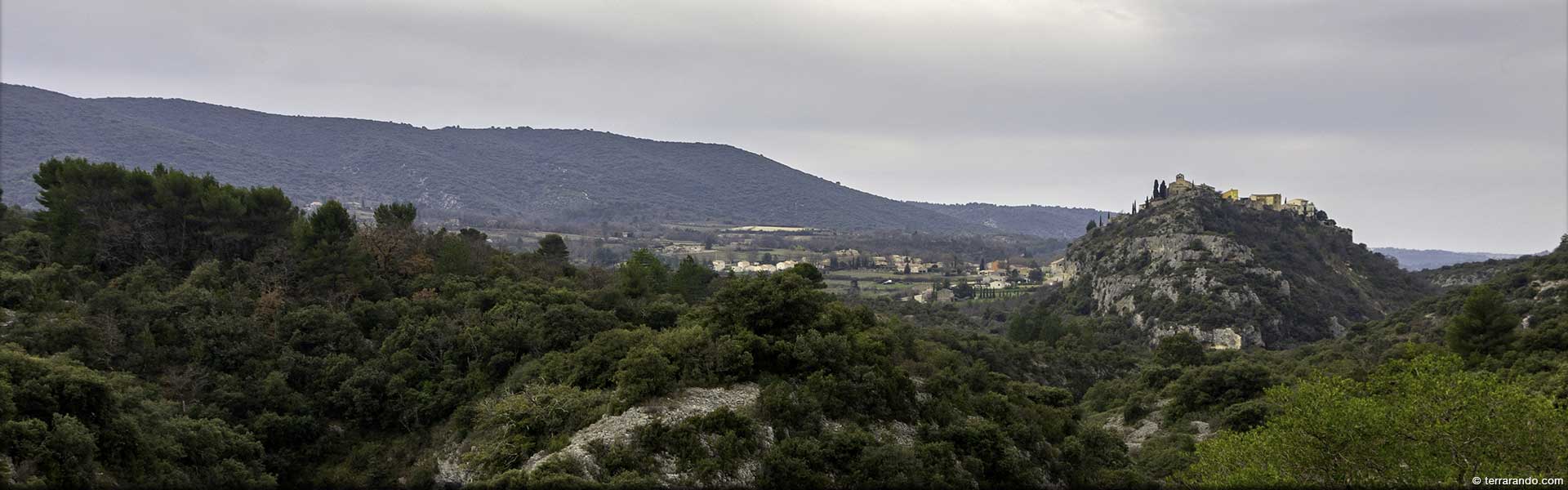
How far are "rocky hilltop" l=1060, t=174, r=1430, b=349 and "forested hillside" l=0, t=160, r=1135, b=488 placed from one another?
5744 cm

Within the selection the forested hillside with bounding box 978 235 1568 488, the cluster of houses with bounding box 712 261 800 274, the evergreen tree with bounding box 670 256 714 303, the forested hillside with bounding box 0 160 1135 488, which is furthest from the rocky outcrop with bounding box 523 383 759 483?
the cluster of houses with bounding box 712 261 800 274

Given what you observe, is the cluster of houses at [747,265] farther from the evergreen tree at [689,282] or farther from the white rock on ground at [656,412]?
the white rock on ground at [656,412]

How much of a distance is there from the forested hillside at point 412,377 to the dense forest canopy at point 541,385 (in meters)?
0.12

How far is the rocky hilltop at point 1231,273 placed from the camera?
86.6 metres

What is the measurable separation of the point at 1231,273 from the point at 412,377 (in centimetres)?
8824

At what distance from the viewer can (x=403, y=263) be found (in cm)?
4638

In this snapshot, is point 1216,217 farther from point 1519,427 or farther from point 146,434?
point 146,434

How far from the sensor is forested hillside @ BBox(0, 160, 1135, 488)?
23.1 meters

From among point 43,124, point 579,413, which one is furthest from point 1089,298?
point 43,124

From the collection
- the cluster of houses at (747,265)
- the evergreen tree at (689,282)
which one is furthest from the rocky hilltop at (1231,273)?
the evergreen tree at (689,282)

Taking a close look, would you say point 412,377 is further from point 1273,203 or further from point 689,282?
point 1273,203

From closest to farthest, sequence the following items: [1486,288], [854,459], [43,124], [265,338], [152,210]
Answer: [854,459] → [265,338] → [152,210] → [1486,288] → [43,124]

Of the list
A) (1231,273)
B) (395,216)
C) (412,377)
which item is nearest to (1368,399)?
(412,377)

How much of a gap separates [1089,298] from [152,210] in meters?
99.8
